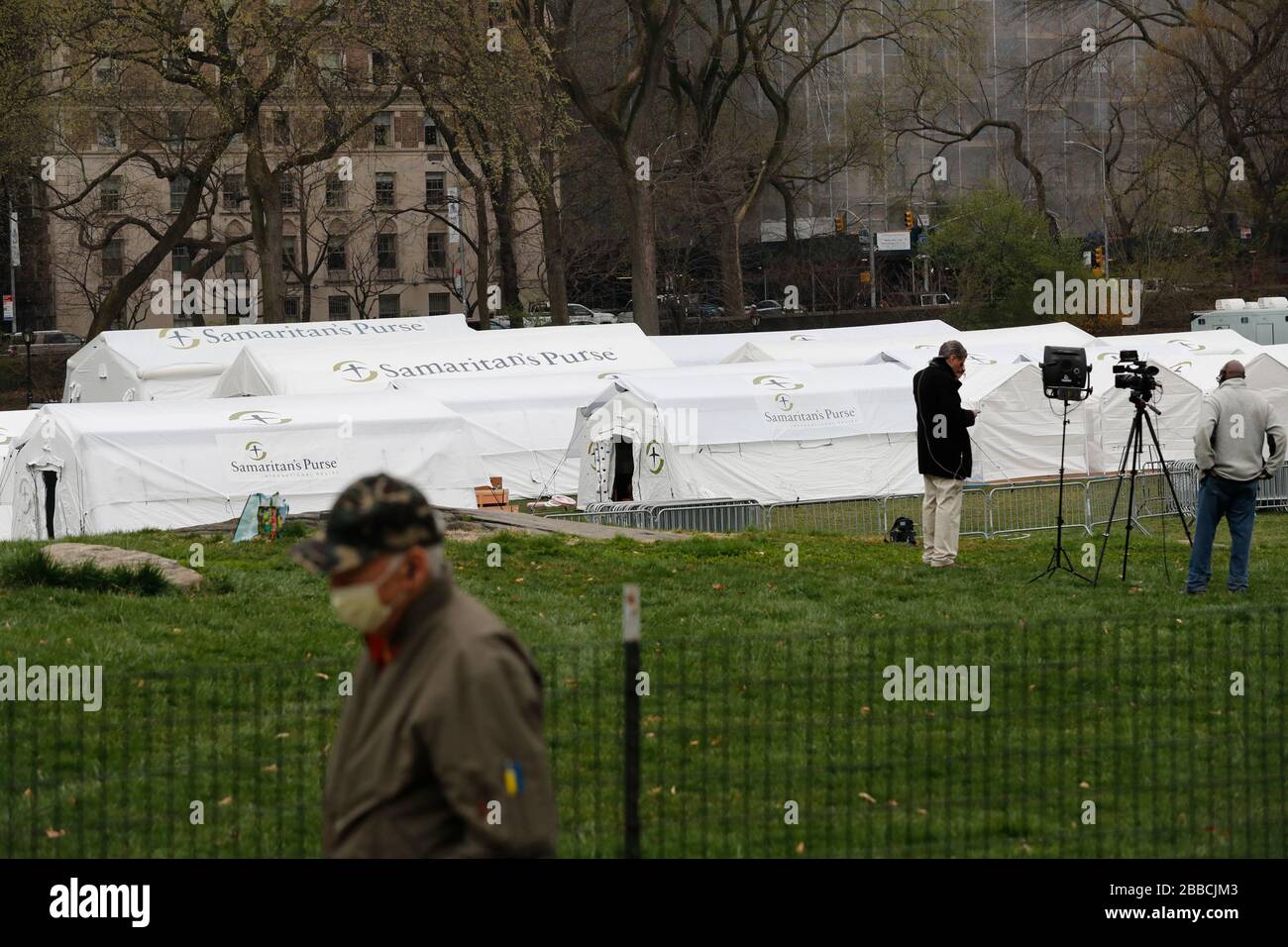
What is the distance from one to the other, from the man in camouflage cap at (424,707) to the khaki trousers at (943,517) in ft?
41.3

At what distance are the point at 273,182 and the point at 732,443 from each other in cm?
1583

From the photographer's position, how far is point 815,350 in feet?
148

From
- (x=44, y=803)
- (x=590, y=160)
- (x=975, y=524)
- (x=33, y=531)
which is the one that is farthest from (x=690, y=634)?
(x=590, y=160)

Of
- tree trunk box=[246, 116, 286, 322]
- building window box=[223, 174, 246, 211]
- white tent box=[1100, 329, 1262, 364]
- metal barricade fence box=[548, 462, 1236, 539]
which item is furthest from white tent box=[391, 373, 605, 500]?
building window box=[223, 174, 246, 211]

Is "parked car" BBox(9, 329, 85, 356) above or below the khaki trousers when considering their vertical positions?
above

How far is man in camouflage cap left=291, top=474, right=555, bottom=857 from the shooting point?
3652mm

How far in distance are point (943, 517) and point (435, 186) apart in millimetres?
73300

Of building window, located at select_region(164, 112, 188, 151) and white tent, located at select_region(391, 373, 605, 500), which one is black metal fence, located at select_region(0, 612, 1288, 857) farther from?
building window, located at select_region(164, 112, 188, 151)

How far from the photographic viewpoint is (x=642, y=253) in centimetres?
4766

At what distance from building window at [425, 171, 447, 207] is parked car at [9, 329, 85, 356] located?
63.5 ft

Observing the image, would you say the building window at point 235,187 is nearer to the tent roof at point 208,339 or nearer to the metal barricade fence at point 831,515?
the tent roof at point 208,339

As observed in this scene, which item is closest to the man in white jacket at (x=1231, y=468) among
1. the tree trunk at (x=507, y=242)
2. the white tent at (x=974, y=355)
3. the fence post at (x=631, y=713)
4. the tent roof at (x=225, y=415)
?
the fence post at (x=631, y=713)

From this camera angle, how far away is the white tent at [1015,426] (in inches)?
1404

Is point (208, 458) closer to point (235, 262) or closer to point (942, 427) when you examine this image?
point (942, 427)
